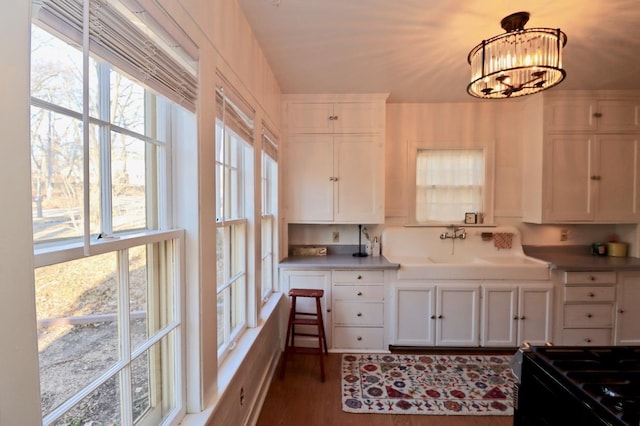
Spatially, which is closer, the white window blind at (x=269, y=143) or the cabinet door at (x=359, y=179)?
the white window blind at (x=269, y=143)

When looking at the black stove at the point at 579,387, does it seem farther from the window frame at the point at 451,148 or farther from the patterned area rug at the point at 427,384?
the window frame at the point at 451,148

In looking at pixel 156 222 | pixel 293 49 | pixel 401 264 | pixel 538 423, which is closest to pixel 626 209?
pixel 401 264

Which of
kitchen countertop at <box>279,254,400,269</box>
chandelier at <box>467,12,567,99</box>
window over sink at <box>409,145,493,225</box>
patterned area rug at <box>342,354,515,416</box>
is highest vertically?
chandelier at <box>467,12,567,99</box>

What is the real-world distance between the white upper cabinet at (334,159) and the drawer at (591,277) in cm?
192

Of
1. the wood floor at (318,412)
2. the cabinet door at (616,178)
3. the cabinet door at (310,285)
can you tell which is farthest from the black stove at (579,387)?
the cabinet door at (616,178)

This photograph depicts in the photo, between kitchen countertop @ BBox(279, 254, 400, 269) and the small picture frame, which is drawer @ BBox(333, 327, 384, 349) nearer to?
kitchen countertop @ BBox(279, 254, 400, 269)

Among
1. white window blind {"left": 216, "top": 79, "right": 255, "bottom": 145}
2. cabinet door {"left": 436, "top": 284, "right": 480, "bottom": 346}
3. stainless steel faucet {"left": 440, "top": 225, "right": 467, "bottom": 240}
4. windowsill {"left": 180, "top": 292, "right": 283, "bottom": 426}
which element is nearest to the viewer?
windowsill {"left": 180, "top": 292, "right": 283, "bottom": 426}

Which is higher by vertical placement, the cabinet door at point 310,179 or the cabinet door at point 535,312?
the cabinet door at point 310,179

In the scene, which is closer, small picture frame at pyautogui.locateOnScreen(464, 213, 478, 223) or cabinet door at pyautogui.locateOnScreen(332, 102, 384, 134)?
Result: cabinet door at pyautogui.locateOnScreen(332, 102, 384, 134)

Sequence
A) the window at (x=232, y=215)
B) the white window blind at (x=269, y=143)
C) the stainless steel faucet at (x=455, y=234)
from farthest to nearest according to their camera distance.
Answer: the stainless steel faucet at (x=455, y=234)
the white window blind at (x=269, y=143)
the window at (x=232, y=215)

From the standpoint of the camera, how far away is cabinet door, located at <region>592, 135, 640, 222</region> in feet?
9.75

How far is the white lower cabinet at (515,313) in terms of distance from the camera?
2818 mm

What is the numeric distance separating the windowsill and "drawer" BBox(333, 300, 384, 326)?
2.37 feet

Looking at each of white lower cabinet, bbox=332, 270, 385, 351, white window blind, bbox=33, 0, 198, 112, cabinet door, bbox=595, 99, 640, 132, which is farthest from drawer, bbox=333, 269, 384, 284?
cabinet door, bbox=595, 99, 640, 132
